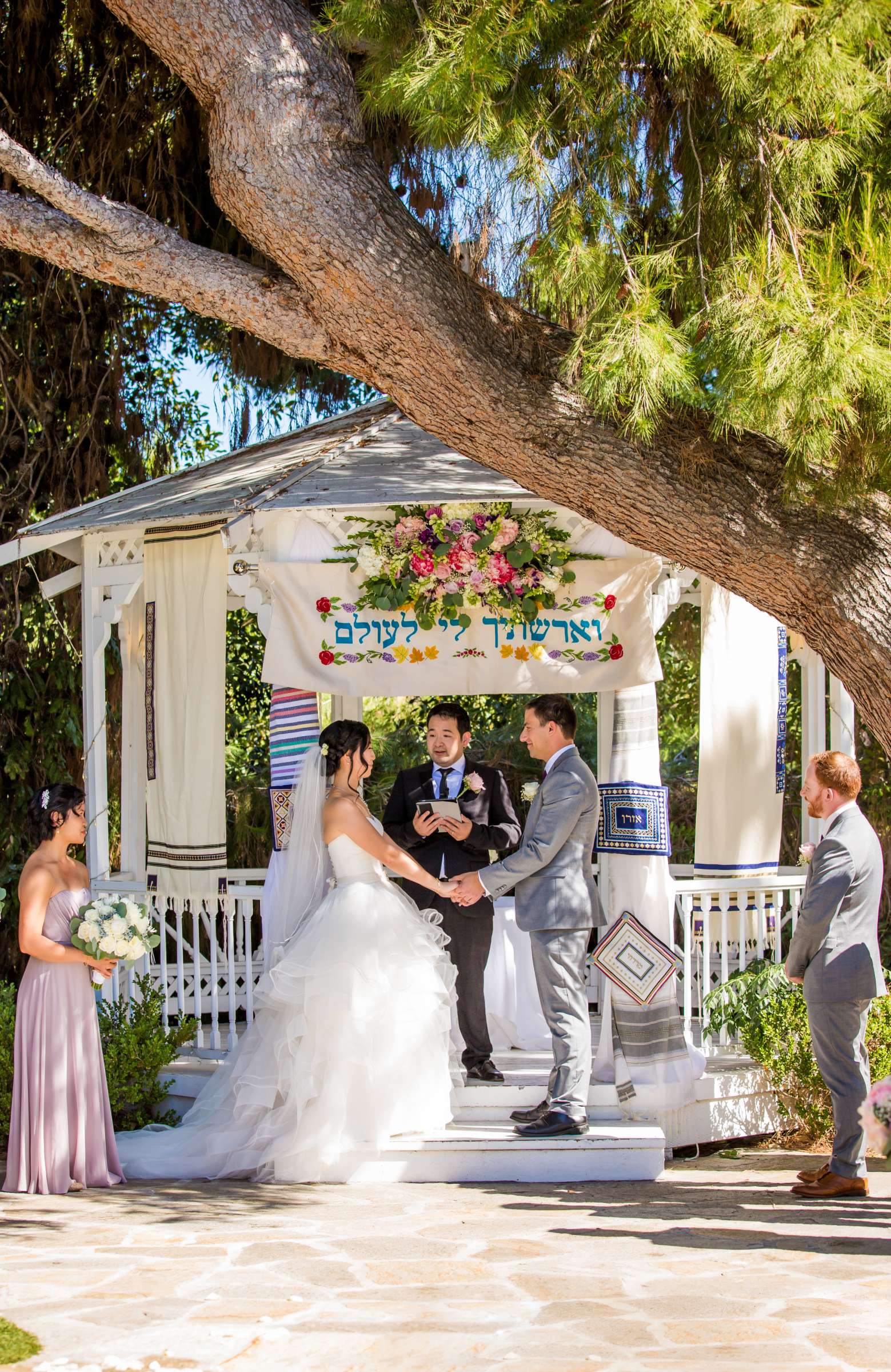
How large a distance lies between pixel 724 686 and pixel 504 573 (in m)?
1.34

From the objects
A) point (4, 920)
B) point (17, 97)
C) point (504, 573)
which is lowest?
point (4, 920)

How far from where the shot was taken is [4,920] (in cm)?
1135

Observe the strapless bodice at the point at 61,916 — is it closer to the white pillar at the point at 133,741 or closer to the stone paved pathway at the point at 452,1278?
the stone paved pathway at the point at 452,1278

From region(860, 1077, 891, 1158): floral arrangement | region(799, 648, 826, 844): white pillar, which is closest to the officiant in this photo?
region(799, 648, 826, 844): white pillar

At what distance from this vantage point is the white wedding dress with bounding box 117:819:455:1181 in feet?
21.8

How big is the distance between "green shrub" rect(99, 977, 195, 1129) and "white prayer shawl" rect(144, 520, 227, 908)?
690 mm

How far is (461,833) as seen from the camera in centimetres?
726

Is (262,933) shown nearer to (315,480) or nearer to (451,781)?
(451,781)

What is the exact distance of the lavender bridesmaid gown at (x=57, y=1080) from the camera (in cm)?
650

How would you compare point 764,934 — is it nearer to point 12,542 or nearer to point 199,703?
point 199,703

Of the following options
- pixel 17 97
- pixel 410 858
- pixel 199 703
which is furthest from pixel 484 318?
pixel 17 97

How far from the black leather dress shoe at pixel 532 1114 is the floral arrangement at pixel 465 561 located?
8.22ft

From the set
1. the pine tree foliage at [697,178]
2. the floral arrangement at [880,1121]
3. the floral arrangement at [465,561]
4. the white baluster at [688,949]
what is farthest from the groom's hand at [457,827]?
the floral arrangement at [880,1121]

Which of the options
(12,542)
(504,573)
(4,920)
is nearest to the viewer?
(504,573)
